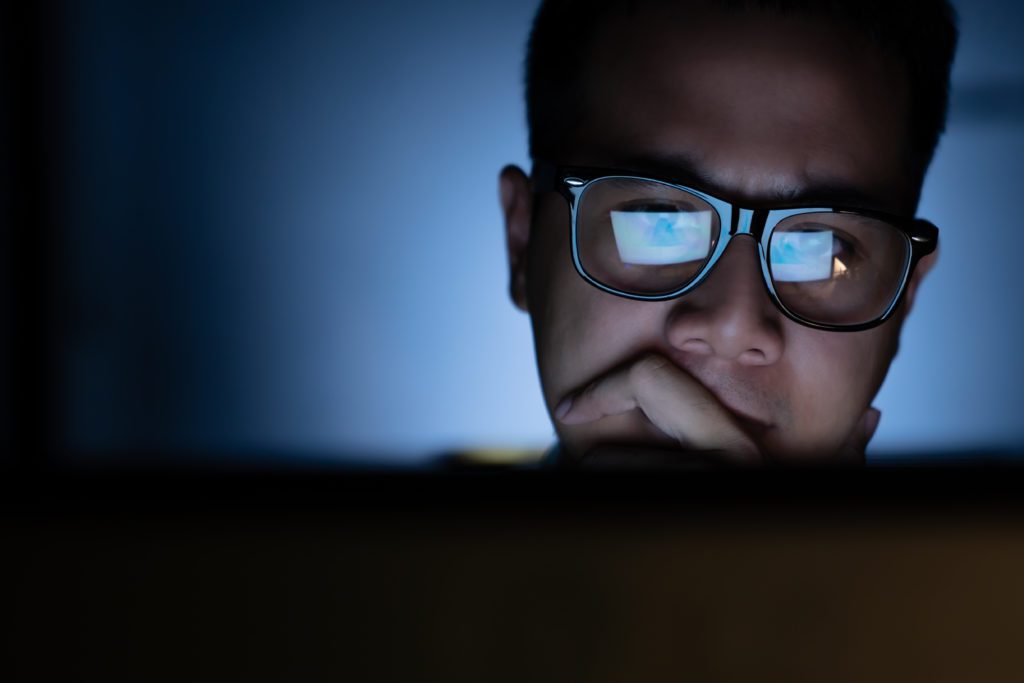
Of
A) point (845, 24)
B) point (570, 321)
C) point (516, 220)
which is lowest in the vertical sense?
point (570, 321)

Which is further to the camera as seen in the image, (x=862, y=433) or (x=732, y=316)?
(x=862, y=433)

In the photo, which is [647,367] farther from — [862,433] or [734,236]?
[862,433]

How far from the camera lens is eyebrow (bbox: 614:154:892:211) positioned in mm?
691

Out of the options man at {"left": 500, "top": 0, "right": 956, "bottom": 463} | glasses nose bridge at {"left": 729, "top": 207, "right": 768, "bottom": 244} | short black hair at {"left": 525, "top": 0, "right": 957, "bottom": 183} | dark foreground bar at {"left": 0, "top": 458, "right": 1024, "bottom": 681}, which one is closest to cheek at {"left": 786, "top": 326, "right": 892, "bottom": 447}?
man at {"left": 500, "top": 0, "right": 956, "bottom": 463}

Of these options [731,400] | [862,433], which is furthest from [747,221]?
[862,433]

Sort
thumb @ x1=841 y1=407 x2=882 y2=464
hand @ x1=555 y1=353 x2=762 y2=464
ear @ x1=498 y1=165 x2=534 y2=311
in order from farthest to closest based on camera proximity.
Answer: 1. ear @ x1=498 y1=165 x2=534 y2=311
2. thumb @ x1=841 y1=407 x2=882 y2=464
3. hand @ x1=555 y1=353 x2=762 y2=464

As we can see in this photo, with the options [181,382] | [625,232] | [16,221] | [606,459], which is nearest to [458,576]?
[606,459]

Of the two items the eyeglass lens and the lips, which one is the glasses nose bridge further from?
the lips

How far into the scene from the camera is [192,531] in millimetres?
265

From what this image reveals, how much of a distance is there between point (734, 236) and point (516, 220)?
12.4 inches

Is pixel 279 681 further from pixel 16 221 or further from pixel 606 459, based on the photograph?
pixel 16 221

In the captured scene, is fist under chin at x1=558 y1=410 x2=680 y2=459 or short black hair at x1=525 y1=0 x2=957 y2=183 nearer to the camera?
fist under chin at x1=558 y1=410 x2=680 y2=459

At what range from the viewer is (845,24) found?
755 millimetres

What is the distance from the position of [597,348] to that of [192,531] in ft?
1.64
